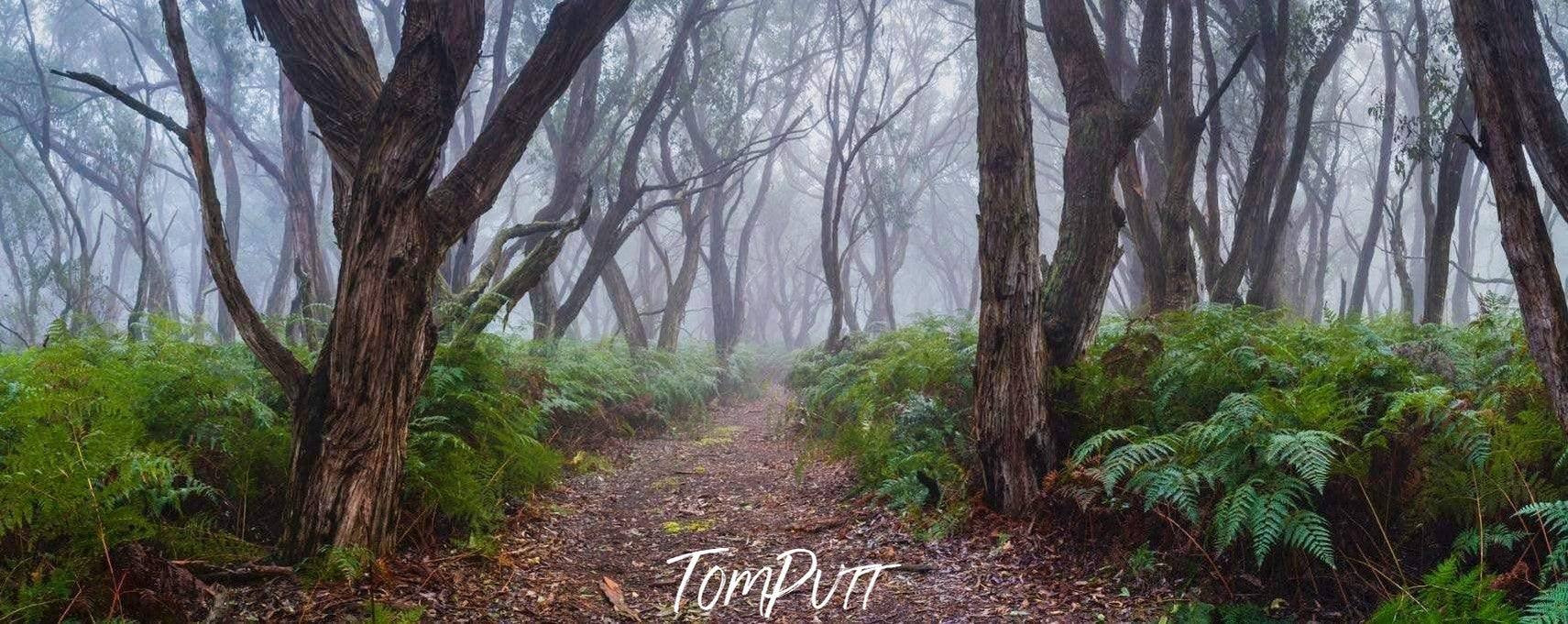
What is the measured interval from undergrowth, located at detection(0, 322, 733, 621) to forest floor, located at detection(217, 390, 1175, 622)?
0.80 feet

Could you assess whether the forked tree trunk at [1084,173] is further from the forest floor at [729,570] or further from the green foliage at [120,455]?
the green foliage at [120,455]

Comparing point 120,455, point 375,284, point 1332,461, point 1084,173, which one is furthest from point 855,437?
point 120,455

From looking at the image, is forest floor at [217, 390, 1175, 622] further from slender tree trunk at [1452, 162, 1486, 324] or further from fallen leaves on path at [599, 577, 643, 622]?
slender tree trunk at [1452, 162, 1486, 324]

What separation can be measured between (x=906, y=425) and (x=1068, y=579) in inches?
84.0

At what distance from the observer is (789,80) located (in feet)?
75.4

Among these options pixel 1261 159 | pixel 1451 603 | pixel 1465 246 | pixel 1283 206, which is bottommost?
pixel 1451 603

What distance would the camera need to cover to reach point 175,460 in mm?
3631

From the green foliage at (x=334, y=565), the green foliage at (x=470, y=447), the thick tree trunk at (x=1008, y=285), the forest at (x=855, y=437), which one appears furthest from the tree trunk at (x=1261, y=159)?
the green foliage at (x=334, y=565)

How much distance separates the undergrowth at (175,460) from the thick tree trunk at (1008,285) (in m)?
2.71

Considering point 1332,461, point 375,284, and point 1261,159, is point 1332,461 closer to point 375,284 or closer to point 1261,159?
point 375,284

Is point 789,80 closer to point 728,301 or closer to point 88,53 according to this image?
point 728,301

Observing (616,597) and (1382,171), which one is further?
(1382,171)

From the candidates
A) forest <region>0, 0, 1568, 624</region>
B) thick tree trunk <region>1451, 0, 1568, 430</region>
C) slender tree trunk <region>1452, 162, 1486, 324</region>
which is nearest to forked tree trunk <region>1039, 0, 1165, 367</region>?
forest <region>0, 0, 1568, 624</region>

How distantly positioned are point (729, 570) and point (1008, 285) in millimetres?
2174
